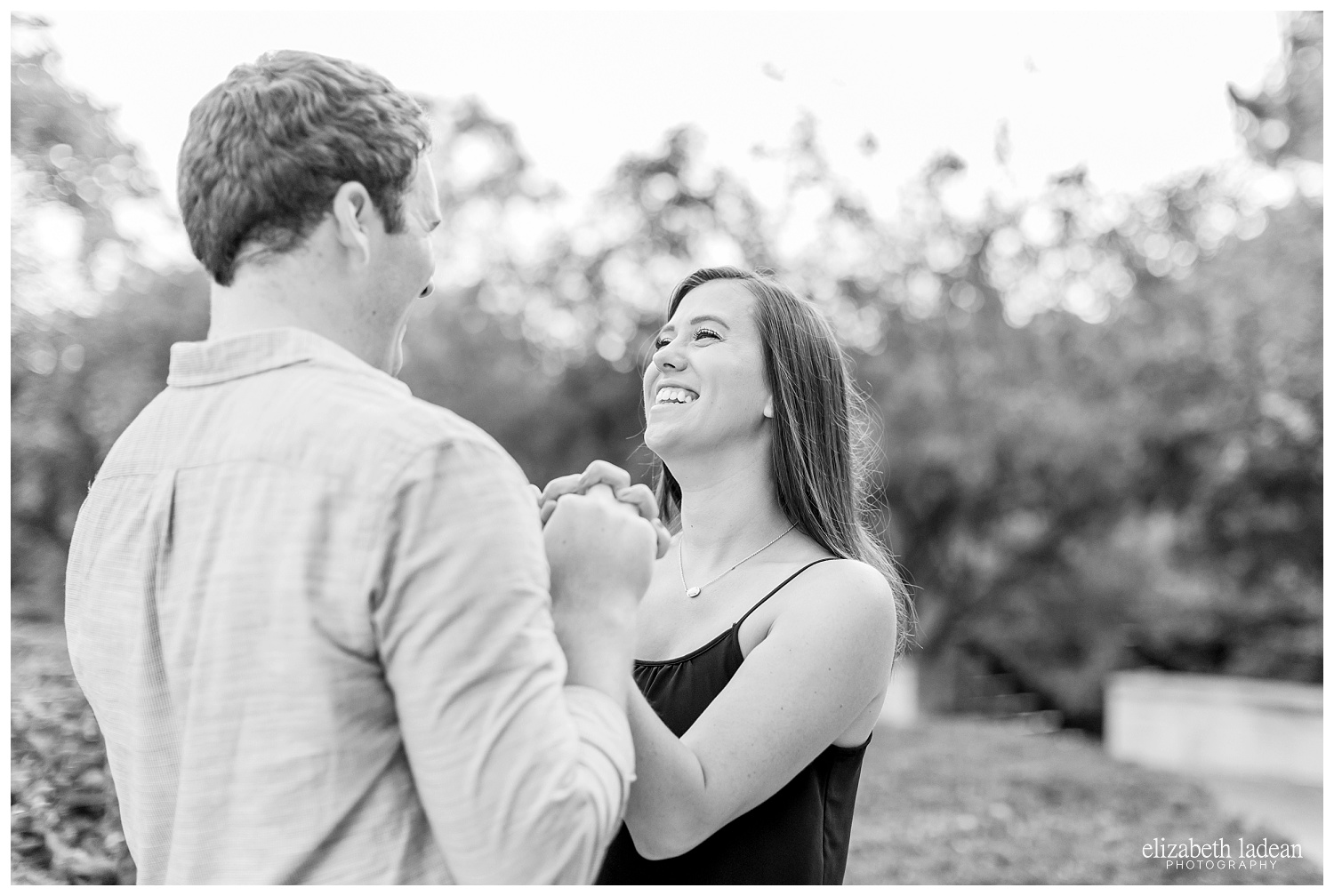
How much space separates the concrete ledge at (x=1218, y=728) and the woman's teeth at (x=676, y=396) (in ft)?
Answer: 35.5

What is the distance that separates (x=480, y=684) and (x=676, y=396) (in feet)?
4.40

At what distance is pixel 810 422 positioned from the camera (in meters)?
2.56

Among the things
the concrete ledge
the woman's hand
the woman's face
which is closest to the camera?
the woman's hand

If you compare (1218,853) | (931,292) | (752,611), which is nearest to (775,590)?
(752,611)

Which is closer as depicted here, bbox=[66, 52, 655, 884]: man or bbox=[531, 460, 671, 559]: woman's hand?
bbox=[66, 52, 655, 884]: man

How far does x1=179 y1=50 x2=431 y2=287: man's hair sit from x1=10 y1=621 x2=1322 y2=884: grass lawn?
2.38 metres

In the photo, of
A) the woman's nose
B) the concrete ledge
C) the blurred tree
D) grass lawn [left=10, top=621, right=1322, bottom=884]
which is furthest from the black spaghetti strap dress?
the concrete ledge

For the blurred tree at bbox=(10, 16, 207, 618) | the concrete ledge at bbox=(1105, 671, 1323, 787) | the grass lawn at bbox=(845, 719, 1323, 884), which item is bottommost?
the concrete ledge at bbox=(1105, 671, 1323, 787)

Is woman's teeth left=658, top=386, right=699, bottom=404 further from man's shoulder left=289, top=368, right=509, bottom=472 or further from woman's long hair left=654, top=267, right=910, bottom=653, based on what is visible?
man's shoulder left=289, top=368, right=509, bottom=472

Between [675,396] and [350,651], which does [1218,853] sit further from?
[350,651]

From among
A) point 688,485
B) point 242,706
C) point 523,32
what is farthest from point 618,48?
point 242,706

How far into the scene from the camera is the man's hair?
4.51 feet

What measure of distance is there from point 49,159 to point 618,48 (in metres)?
4.22

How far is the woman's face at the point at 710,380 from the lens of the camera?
2.45m
